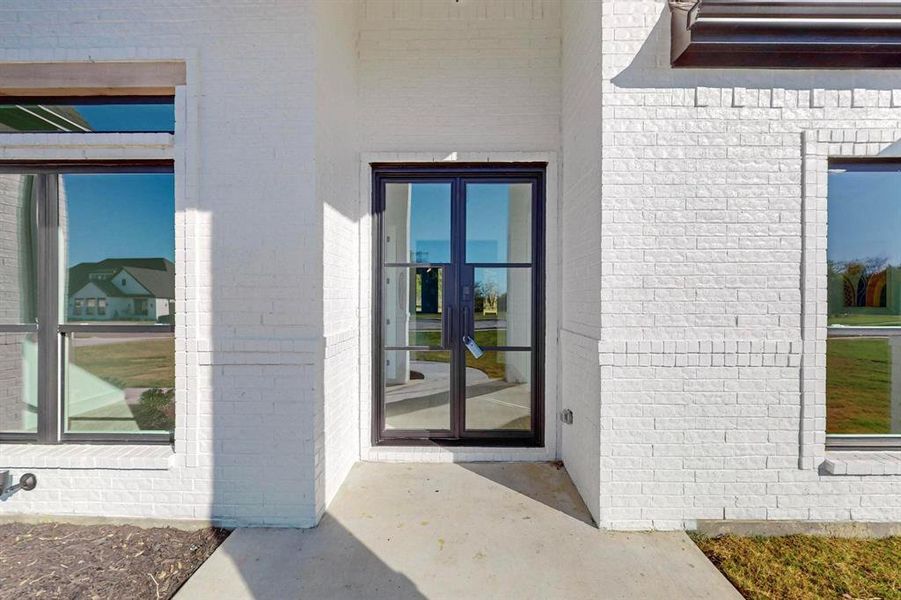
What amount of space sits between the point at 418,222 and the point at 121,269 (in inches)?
87.1

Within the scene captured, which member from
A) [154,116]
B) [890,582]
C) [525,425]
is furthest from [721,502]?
[154,116]

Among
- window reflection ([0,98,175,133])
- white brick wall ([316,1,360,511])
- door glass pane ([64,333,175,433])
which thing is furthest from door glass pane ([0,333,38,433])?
white brick wall ([316,1,360,511])

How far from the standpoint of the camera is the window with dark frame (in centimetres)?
275

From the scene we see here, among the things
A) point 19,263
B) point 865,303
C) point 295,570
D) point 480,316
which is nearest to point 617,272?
point 480,316

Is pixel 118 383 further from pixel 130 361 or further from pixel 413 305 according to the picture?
pixel 413 305

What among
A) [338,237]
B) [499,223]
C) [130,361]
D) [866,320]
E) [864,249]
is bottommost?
[130,361]

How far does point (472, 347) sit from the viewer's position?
3707mm

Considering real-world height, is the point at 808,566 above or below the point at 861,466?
below

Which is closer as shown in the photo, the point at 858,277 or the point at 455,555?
the point at 455,555

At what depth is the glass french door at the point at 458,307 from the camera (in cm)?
369

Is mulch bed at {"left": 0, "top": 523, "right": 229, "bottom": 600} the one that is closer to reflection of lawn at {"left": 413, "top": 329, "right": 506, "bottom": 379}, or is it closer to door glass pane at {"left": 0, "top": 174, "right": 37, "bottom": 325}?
door glass pane at {"left": 0, "top": 174, "right": 37, "bottom": 325}

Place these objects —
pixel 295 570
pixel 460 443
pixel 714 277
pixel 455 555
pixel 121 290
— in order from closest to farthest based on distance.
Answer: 1. pixel 295 570
2. pixel 455 555
3. pixel 714 277
4. pixel 121 290
5. pixel 460 443

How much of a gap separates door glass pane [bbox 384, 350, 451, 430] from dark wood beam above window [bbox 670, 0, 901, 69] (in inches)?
111

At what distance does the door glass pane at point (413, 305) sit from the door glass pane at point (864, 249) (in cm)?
282
